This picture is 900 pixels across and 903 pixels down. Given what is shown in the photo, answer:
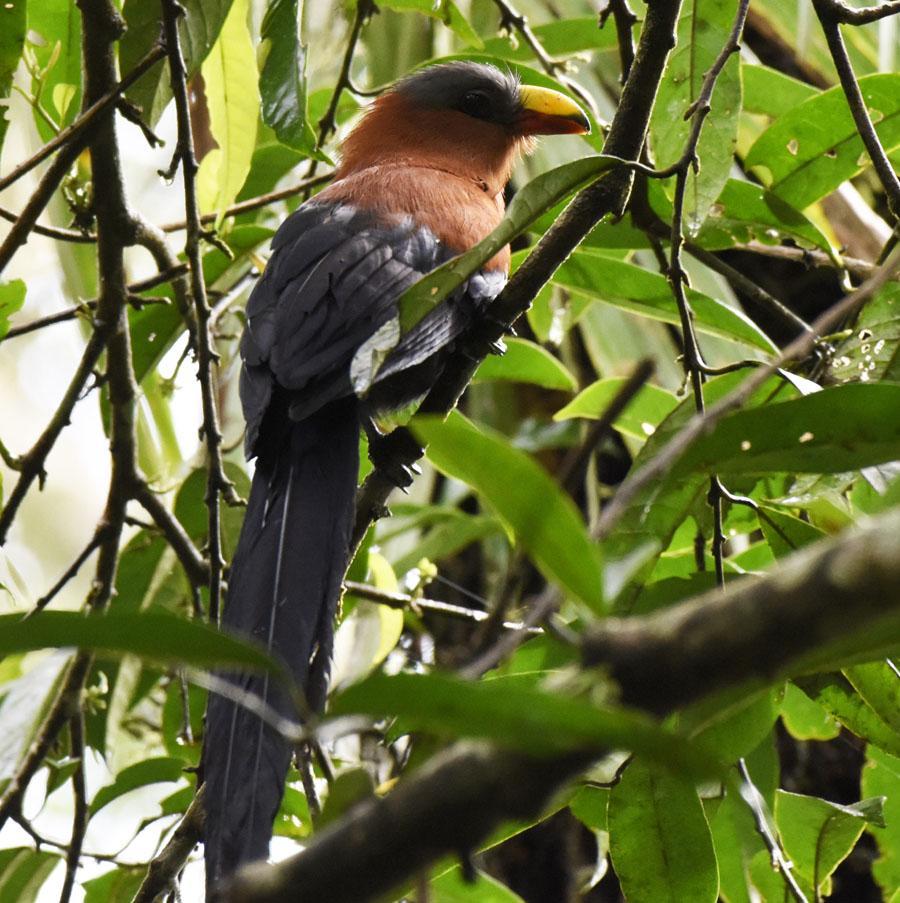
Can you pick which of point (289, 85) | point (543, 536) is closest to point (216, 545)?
point (289, 85)

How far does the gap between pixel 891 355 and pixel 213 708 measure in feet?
4.22

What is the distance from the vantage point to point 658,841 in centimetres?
201

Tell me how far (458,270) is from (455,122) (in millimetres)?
2241

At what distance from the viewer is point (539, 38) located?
349 centimetres

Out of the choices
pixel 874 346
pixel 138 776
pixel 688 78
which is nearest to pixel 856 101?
pixel 874 346

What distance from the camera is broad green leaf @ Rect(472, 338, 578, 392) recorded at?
3.24 m

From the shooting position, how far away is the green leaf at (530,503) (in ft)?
3.38

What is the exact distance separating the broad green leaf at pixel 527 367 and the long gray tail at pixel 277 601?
2.29 feet

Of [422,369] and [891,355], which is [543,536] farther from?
[422,369]

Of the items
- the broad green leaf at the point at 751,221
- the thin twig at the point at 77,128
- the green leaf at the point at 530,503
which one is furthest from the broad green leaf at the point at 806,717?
the thin twig at the point at 77,128

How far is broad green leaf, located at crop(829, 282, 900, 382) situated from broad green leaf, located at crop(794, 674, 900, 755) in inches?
20.5

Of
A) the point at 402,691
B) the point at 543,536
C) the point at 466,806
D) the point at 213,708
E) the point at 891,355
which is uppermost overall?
the point at 891,355

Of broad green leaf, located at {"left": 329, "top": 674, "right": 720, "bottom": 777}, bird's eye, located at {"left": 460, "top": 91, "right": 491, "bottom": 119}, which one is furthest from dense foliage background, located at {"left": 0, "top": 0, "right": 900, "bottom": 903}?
bird's eye, located at {"left": 460, "top": 91, "right": 491, "bottom": 119}

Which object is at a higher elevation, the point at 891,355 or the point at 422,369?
the point at 422,369
